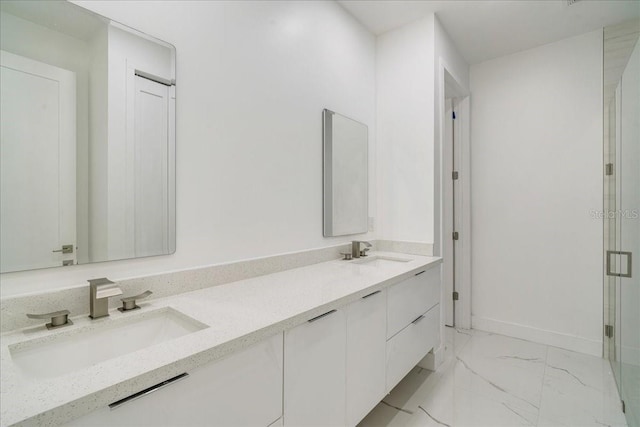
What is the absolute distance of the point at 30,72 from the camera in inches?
38.4

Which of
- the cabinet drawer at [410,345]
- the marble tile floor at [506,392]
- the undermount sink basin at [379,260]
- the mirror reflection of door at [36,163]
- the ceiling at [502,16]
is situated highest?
the ceiling at [502,16]

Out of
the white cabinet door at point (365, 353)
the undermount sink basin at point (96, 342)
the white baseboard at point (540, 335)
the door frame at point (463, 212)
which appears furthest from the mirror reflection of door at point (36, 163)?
the white baseboard at point (540, 335)

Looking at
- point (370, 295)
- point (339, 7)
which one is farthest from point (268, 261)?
point (339, 7)

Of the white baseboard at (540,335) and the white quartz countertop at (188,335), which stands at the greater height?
the white quartz countertop at (188,335)

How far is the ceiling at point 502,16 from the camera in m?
2.26

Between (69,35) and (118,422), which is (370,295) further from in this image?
(69,35)

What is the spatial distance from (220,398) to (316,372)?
428 mm

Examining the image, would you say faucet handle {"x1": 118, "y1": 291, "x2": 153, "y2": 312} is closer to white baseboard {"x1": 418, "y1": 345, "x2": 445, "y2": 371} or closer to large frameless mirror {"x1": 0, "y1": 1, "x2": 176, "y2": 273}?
large frameless mirror {"x1": 0, "y1": 1, "x2": 176, "y2": 273}

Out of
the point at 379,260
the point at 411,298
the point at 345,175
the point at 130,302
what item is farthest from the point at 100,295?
the point at 379,260

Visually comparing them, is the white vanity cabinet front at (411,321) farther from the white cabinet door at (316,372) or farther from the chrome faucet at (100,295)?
the chrome faucet at (100,295)

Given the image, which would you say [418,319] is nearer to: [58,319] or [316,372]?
[316,372]

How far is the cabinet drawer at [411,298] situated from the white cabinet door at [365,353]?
0.09 m

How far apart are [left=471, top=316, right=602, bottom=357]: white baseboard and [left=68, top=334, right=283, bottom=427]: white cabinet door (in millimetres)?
2823

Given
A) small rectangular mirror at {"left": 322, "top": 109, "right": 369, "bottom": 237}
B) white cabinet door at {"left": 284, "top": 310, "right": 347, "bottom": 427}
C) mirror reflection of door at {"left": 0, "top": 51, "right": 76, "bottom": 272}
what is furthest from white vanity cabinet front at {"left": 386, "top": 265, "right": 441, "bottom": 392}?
mirror reflection of door at {"left": 0, "top": 51, "right": 76, "bottom": 272}
